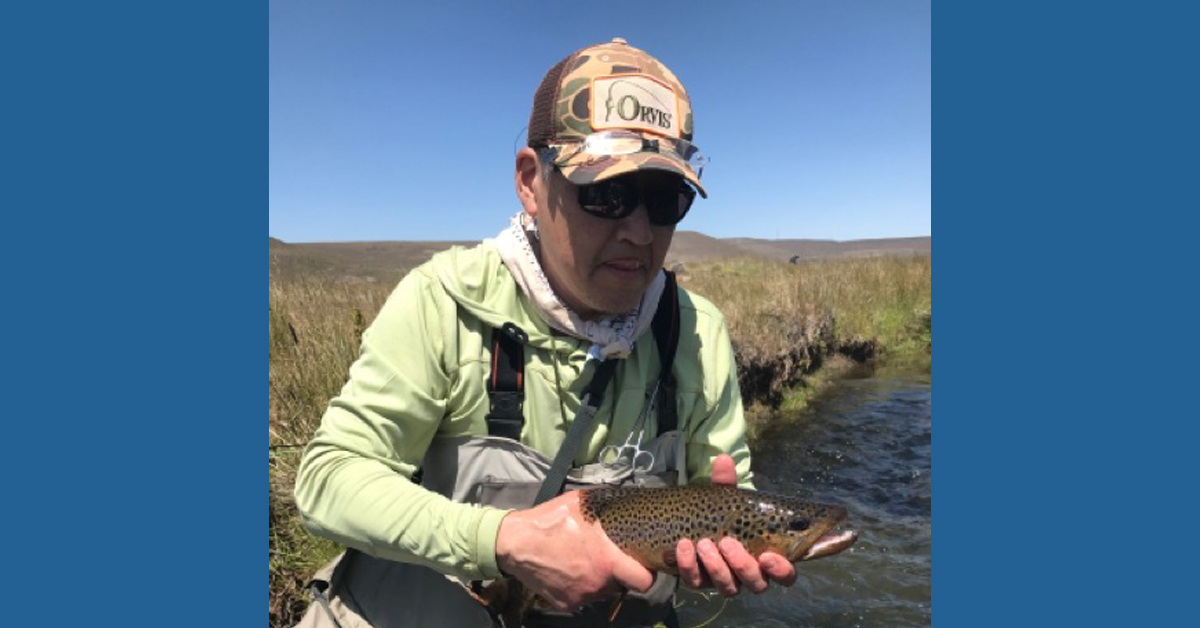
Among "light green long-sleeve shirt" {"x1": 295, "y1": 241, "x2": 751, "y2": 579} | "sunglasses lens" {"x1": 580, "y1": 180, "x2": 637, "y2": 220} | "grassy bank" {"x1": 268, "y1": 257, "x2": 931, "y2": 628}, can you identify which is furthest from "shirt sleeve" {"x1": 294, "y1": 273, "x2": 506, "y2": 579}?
"grassy bank" {"x1": 268, "y1": 257, "x2": 931, "y2": 628}

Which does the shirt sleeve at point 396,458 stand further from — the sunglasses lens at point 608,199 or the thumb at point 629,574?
the sunglasses lens at point 608,199

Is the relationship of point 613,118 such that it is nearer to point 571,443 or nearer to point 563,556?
point 571,443

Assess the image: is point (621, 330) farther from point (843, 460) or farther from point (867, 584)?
point (843, 460)

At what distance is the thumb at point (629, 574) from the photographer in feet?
6.35

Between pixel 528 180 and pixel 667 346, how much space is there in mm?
861

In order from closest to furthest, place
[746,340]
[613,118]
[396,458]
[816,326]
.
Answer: [396,458] < [613,118] < [746,340] < [816,326]

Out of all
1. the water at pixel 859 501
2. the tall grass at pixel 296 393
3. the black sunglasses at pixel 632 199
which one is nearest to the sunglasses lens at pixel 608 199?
the black sunglasses at pixel 632 199

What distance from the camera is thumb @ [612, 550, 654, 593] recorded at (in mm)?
1935

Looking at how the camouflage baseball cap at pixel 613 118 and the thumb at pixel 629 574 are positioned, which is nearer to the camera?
the thumb at pixel 629 574

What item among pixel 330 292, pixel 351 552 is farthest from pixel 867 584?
pixel 330 292

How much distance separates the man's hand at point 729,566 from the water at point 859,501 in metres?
3.32

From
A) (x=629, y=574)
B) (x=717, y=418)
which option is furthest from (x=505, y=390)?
(x=717, y=418)

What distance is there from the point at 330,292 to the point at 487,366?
23.6 ft

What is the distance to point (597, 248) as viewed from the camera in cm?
225
